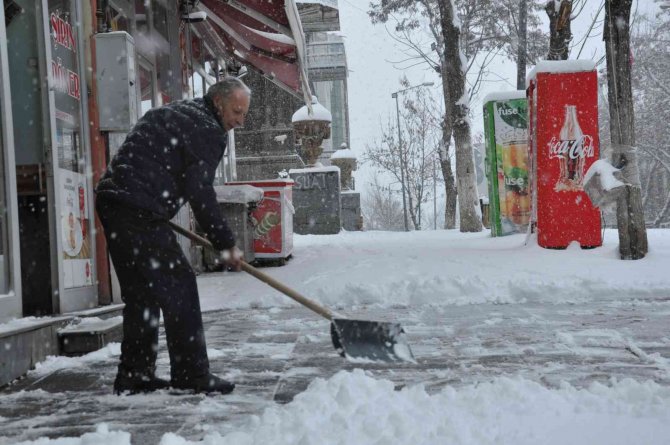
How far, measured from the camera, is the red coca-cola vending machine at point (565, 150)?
9023 mm

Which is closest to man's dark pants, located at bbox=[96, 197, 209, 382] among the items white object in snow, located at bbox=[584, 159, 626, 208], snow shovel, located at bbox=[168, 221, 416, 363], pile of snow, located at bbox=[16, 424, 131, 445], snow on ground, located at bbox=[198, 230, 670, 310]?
snow shovel, located at bbox=[168, 221, 416, 363]

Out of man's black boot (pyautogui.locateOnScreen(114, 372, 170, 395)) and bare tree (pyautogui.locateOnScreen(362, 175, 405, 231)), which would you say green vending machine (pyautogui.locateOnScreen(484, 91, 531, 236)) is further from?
bare tree (pyautogui.locateOnScreen(362, 175, 405, 231))

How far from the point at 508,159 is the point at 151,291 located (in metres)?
10.6

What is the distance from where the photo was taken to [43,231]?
5.11 meters

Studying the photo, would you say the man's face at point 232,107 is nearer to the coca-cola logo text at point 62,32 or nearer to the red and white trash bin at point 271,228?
the coca-cola logo text at point 62,32

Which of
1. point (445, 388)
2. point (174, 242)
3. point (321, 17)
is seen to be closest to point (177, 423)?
point (174, 242)

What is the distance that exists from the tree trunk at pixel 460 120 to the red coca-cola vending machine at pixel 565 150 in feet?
25.2

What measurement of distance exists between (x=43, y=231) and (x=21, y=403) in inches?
73.5

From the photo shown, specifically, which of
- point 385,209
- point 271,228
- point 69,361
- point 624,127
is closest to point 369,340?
point 69,361

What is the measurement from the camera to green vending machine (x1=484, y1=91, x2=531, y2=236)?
42.4 ft

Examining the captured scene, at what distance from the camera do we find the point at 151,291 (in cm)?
358

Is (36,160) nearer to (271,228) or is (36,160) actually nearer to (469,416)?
(469,416)

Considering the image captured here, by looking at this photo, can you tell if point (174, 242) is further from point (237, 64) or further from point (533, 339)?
point (237, 64)

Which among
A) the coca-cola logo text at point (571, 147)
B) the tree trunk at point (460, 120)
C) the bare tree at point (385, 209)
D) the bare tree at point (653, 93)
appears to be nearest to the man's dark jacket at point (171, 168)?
the coca-cola logo text at point (571, 147)
